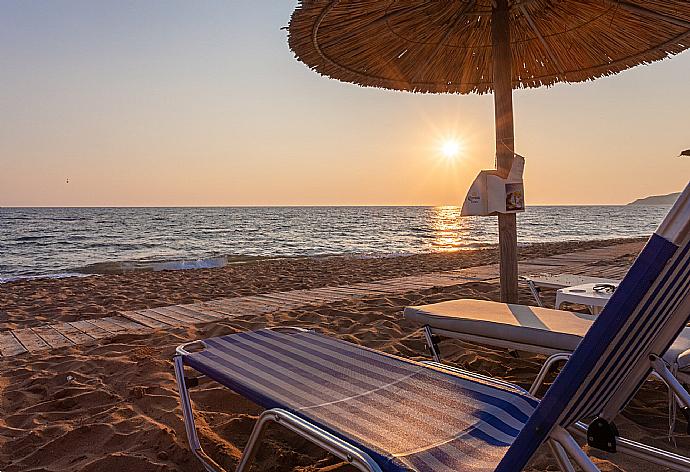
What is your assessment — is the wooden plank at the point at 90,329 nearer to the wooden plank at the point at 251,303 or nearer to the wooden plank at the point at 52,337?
the wooden plank at the point at 52,337

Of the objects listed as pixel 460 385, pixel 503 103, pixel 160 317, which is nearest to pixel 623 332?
pixel 460 385

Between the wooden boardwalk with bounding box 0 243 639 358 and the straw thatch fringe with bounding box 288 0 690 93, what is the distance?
112 inches

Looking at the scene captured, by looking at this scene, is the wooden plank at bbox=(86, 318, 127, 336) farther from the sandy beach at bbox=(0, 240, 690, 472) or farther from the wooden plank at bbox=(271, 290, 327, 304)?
the wooden plank at bbox=(271, 290, 327, 304)

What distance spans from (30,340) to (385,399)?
13.7 feet

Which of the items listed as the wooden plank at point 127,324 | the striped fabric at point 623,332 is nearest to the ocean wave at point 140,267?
the wooden plank at point 127,324

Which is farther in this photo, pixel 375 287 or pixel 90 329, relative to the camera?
pixel 375 287

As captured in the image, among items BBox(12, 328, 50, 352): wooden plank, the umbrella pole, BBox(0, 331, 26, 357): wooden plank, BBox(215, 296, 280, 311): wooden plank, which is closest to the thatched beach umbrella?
the umbrella pole

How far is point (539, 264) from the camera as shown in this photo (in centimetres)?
969

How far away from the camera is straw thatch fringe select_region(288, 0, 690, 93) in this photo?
4035 millimetres

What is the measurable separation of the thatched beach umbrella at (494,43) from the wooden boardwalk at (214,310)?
284 centimetres

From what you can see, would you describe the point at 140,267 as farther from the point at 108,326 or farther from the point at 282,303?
the point at 108,326

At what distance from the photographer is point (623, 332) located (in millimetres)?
1137

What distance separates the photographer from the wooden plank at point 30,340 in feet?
14.5

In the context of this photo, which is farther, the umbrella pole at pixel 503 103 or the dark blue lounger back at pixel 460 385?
the umbrella pole at pixel 503 103
